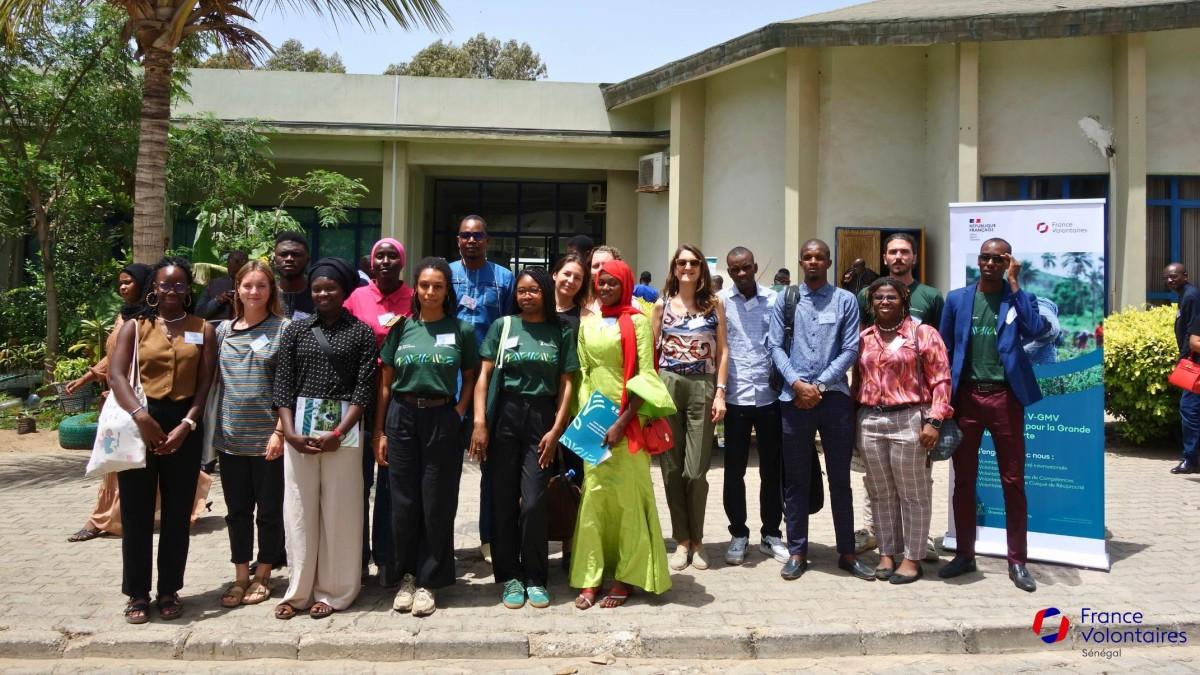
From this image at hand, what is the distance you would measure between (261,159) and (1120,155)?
44.9 feet

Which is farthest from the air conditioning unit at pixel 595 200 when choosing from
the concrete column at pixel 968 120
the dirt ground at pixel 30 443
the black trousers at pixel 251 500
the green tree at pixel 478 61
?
the green tree at pixel 478 61

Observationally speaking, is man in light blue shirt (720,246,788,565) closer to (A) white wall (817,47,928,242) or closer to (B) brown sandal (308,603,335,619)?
(B) brown sandal (308,603,335,619)

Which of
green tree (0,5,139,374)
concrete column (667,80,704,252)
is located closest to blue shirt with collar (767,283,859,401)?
concrete column (667,80,704,252)

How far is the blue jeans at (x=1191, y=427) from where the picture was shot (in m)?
8.47

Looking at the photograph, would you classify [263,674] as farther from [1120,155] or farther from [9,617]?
[1120,155]

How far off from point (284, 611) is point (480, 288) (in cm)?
227

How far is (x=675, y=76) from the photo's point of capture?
14406 millimetres

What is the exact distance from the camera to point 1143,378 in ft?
30.2

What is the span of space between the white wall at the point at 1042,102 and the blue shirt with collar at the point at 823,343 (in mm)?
8669

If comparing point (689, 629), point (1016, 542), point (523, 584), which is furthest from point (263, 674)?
point (1016, 542)

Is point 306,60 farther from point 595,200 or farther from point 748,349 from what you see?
point 748,349

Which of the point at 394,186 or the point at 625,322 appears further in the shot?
the point at 394,186

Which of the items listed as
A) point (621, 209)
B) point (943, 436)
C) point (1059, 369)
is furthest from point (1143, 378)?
point (621, 209)

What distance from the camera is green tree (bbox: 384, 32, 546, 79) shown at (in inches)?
1484
